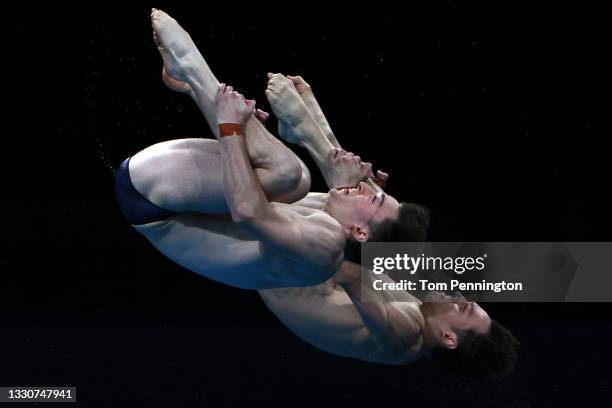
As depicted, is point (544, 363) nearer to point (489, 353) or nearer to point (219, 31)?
point (489, 353)

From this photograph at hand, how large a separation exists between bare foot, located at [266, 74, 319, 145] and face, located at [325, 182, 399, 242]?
33 cm

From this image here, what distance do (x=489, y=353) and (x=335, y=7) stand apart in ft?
6.88

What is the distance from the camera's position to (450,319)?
353 cm

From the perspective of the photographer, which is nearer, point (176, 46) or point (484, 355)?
point (176, 46)

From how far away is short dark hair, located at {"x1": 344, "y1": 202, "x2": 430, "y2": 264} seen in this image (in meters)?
3.14

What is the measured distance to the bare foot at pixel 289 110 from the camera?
10.6 feet

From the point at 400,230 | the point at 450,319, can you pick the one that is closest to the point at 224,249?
the point at 400,230

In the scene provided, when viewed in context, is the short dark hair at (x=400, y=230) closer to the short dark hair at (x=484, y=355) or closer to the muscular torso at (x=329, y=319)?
the muscular torso at (x=329, y=319)

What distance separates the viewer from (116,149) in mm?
4977

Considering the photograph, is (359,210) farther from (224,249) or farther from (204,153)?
(204,153)

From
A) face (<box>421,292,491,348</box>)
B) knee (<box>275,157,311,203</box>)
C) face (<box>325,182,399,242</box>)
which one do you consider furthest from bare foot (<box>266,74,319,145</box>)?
face (<box>421,292,491,348</box>)

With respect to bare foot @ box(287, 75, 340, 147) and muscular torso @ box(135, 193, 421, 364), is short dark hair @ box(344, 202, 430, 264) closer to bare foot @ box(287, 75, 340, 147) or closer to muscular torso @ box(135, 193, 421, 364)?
muscular torso @ box(135, 193, 421, 364)

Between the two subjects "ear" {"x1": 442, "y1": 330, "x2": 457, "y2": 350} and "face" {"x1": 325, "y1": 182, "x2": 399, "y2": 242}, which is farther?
"ear" {"x1": 442, "y1": 330, "x2": 457, "y2": 350}

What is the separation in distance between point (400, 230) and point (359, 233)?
0.51 ft
